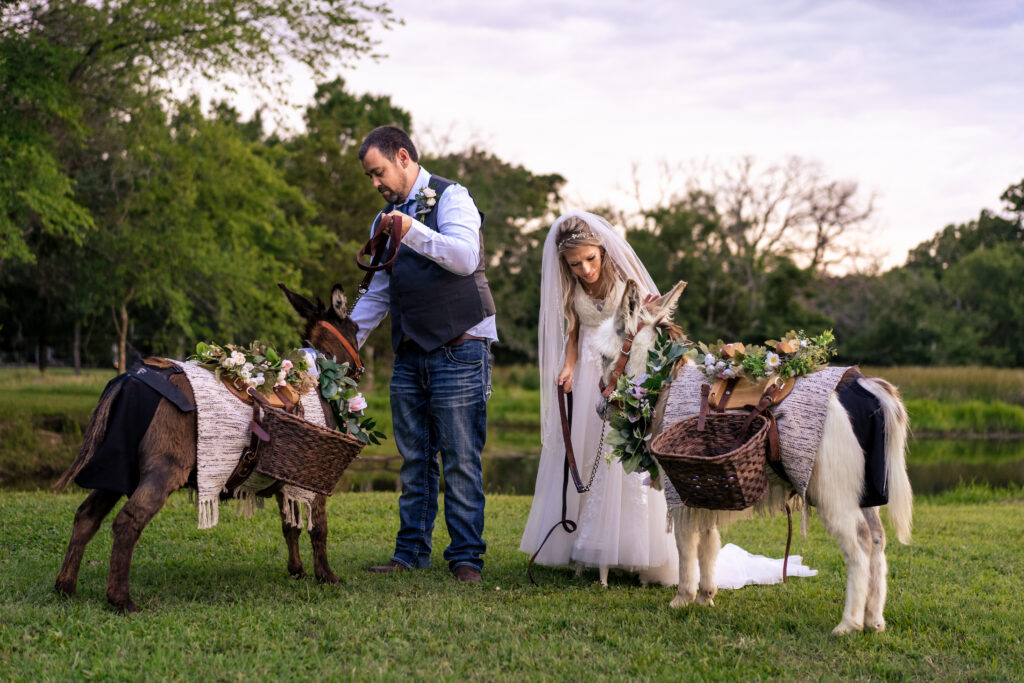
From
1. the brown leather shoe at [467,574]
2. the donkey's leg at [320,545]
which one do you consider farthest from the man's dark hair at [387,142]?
the brown leather shoe at [467,574]

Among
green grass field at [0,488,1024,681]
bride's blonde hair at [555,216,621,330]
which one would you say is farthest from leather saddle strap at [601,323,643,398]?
green grass field at [0,488,1024,681]

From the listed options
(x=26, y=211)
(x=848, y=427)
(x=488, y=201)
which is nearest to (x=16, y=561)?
(x=848, y=427)

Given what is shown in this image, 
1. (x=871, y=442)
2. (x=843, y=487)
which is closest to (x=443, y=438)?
(x=843, y=487)

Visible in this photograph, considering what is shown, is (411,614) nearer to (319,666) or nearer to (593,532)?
(319,666)

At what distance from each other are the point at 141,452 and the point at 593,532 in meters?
2.66

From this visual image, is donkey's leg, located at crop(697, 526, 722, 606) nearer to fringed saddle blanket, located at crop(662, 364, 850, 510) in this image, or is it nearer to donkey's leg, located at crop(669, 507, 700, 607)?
donkey's leg, located at crop(669, 507, 700, 607)

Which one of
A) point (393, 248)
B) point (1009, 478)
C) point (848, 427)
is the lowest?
point (1009, 478)

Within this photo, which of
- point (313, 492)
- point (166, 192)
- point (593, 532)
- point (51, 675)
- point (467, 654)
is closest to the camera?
point (51, 675)

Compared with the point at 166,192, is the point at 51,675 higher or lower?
lower

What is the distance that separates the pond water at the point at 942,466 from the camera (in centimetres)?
1259

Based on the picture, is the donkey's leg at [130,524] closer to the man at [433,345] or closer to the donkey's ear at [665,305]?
the man at [433,345]

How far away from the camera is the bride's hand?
553cm

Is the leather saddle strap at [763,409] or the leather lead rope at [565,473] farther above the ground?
the leather saddle strap at [763,409]

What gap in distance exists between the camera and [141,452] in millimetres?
4359
